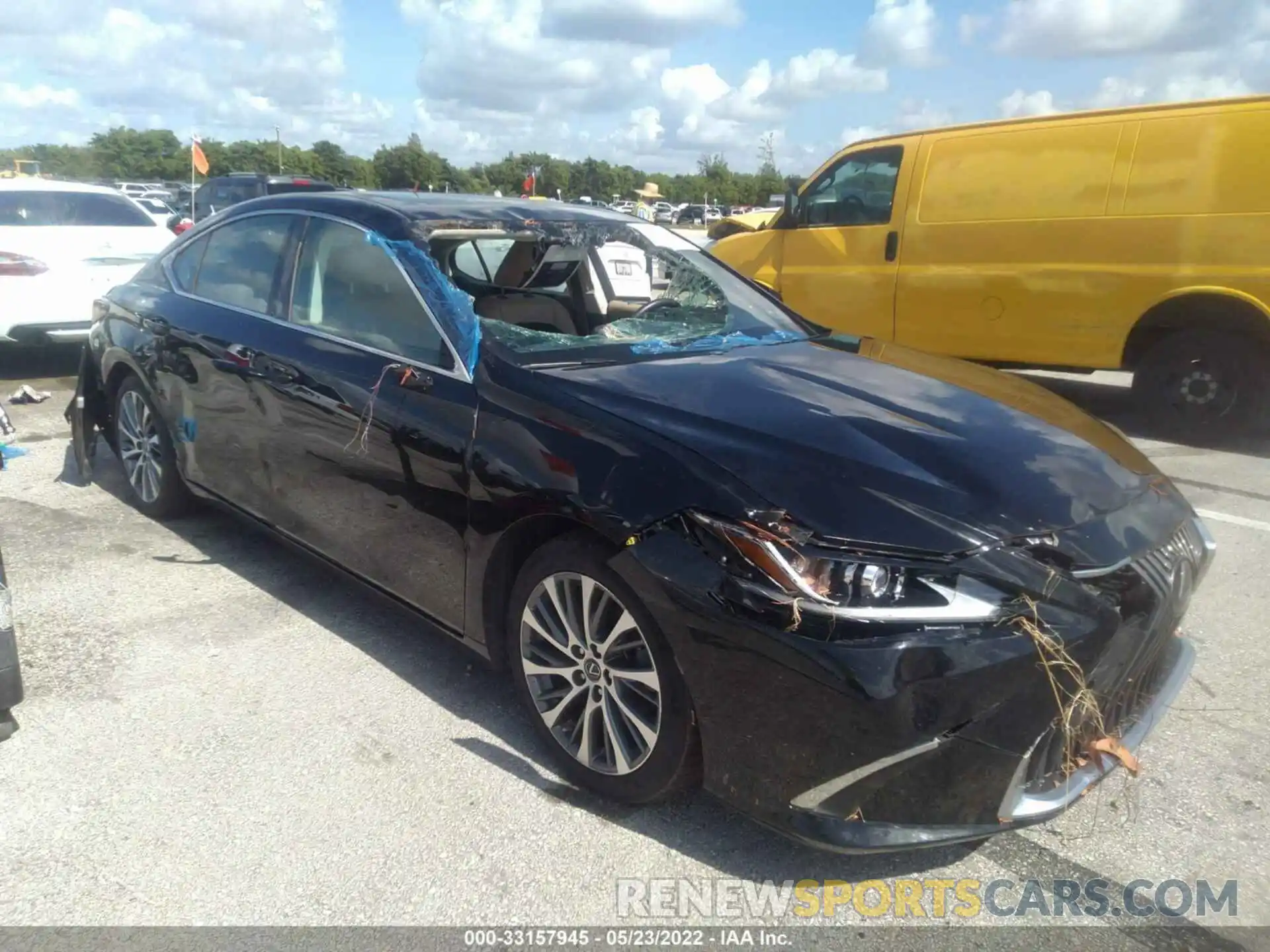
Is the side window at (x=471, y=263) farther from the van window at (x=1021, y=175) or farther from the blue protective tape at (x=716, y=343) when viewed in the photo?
the van window at (x=1021, y=175)

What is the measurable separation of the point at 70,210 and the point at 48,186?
0.33m

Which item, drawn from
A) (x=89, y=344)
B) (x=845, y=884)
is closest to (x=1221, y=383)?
(x=845, y=884)

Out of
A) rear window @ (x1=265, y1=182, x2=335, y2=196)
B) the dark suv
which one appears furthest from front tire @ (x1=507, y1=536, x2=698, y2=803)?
the dark suv

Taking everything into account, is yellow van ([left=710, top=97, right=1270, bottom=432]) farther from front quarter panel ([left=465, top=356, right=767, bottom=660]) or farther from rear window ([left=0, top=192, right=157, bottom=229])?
rear window ([left=0, top=192, right=157, bottom=229])

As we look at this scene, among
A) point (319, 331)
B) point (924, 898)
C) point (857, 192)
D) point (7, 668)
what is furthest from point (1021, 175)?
point (7, 668)

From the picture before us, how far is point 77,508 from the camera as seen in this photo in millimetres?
5137

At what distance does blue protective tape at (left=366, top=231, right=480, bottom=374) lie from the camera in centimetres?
314

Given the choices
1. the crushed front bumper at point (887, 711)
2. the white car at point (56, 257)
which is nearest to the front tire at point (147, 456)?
the crushed front bumper at point (887, 711)

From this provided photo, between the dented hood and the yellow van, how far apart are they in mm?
3466

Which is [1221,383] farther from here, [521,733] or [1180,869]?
[521,733]

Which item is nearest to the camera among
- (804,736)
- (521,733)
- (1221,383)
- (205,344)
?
(804,736)

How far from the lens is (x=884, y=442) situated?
270cm

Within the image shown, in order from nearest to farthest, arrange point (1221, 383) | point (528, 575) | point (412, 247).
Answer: point (528, 575), point (412, 247), point (1221, 383)

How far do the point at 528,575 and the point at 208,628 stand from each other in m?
1.67
